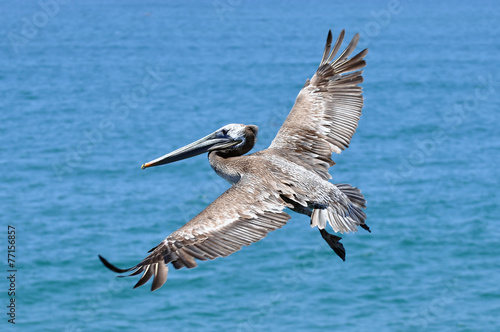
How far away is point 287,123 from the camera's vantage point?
8.87 m

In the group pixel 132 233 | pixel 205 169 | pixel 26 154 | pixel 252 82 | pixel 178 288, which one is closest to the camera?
pixel 178 288

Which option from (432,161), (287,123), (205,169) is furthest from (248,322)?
(287,123)

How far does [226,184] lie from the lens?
37.9 m

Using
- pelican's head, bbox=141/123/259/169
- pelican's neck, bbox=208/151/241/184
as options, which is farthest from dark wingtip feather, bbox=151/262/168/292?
pelican's head, bbox=141/123/259/169

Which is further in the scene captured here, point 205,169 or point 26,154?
point 26,154

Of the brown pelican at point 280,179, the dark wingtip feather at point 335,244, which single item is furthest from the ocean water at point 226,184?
the dark wingtip feather at point 335,244

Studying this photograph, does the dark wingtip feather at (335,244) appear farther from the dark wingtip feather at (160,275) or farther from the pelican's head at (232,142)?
the dark wingtip feather at (160,275)

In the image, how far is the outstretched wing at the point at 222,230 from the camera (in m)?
6.31

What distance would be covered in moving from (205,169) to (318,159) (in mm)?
38256

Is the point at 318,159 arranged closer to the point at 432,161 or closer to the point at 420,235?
the point at 420,235

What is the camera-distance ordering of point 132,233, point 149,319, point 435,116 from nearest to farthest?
1. point 149,319
2. point 132,233
3. point 435,116

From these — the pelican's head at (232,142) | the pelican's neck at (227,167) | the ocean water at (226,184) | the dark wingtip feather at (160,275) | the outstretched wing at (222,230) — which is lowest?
the ocean water at (226,184)

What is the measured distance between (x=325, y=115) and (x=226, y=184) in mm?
28980

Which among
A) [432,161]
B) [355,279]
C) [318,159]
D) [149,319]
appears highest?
[318,159]
